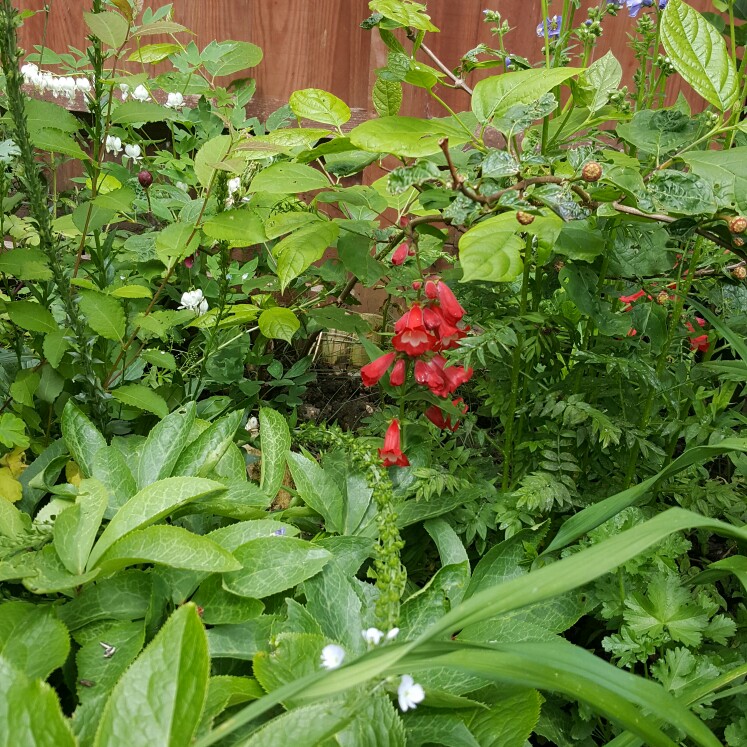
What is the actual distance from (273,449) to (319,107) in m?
0.60

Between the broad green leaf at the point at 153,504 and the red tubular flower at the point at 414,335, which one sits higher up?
the red tubular flower at the point at 414,335

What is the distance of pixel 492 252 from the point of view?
0.81m

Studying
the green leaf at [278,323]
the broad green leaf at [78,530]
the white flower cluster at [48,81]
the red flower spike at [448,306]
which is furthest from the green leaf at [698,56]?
the white flower cluster at [48,81]

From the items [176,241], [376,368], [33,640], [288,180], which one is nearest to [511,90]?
[288,180]

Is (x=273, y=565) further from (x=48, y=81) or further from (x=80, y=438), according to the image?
(x=48, y=81)

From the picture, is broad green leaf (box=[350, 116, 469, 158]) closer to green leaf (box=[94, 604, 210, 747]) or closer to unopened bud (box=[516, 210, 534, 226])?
unopened bud (box=[516, 210, 534, 226])

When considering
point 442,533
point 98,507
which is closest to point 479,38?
point 442,533

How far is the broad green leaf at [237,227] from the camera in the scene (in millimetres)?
1181

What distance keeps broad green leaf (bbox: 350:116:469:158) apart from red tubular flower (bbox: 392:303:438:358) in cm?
27

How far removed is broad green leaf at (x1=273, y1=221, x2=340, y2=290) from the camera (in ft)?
3.70

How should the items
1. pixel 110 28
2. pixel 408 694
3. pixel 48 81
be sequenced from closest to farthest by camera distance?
pixel 408 694 → pixel 110 28 → pixel 48 81

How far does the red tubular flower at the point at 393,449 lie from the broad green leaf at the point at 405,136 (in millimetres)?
467

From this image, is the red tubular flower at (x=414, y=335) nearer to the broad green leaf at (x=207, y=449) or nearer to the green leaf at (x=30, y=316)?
the broad green leaf at (x=207, y=449)

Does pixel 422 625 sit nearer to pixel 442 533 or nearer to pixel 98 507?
pixel 442 533
